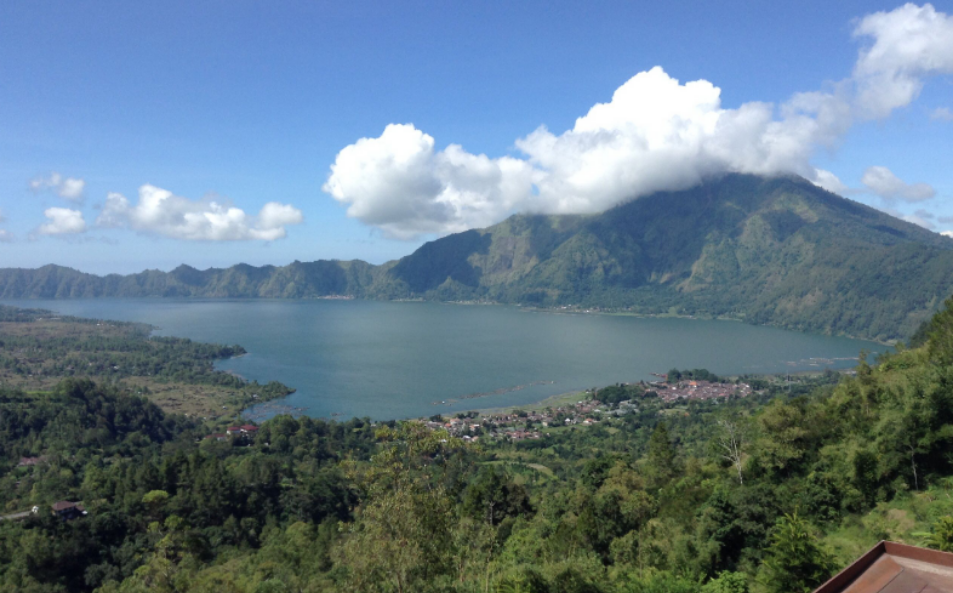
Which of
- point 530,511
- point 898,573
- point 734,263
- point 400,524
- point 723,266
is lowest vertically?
point 530,511

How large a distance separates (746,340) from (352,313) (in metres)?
89.3

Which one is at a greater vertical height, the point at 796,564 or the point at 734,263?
the point at 734,263

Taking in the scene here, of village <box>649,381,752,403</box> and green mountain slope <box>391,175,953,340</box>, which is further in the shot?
green mountain slope <box>391,175,953,340</box>

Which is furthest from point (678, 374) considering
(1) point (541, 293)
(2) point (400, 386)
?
(1) point (541, 293)

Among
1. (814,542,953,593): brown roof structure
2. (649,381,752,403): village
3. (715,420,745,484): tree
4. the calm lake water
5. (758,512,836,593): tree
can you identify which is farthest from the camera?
the calm lake water

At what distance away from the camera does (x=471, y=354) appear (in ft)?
232

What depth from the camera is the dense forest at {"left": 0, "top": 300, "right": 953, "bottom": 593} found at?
784 centimetres

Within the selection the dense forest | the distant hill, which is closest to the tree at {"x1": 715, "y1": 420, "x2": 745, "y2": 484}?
the dense forest

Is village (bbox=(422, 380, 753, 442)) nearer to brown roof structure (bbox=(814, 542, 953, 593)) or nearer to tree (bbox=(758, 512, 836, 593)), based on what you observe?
tree (bbox=(758, 512, 836, 593))

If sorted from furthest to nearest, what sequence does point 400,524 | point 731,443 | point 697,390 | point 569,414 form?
point 697,390, point 569,414, point 731,443, point 400,524

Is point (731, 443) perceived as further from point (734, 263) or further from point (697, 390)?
point (734, 263)

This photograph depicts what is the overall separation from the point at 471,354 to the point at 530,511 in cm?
5158

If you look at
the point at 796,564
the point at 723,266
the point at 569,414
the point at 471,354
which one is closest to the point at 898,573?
the point at 796,564

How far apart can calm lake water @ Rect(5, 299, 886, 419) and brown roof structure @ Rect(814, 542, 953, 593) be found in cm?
3970
